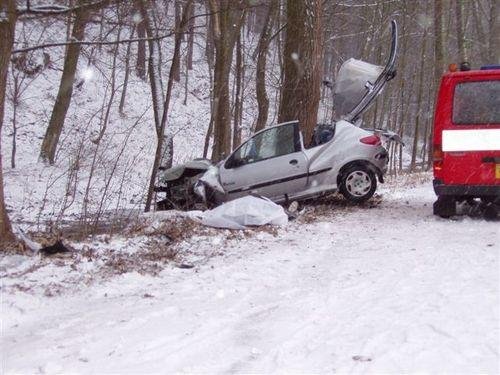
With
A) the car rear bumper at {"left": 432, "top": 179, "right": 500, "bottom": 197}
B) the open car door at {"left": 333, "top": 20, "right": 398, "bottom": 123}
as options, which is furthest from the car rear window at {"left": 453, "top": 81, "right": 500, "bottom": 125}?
the open car door at {"left": 333, "top": 20, "right": 398, "bottom": 123}

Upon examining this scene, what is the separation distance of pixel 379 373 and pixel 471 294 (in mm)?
1823

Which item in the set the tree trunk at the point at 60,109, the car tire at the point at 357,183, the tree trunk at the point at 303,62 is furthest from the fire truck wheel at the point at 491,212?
the tree trunk at the point at 60,109

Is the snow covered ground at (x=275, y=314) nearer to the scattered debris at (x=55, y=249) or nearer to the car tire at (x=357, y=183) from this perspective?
the scattered debris at (x=55, y=249)

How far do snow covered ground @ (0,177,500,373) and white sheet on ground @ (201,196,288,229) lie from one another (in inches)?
44.4

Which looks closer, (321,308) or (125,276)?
(321,308)

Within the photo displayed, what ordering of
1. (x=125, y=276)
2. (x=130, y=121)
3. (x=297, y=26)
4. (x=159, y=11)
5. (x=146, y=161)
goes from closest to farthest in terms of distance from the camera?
(x=125, y=276), (x=159, y=11), (x=297, y=26), (x=146, y=161), (x=130, y=121)

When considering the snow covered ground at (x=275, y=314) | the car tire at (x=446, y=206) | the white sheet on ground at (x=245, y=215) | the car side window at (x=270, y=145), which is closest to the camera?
the snow covered ground at (x=275, y=314)

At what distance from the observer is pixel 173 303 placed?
4.92 metres

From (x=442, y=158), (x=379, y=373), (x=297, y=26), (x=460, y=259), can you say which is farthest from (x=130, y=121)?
(x=379, y=373)

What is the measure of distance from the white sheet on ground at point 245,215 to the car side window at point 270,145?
5.53 feet

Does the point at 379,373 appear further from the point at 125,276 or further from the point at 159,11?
the point at 159,11

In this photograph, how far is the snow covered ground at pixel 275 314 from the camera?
364cm

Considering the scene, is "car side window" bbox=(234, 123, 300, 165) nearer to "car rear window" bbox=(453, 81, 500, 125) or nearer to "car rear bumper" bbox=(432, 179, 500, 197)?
"car rear bumper" bbox=(432, 179, 500, 197)

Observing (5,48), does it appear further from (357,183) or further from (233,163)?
(357,183)
